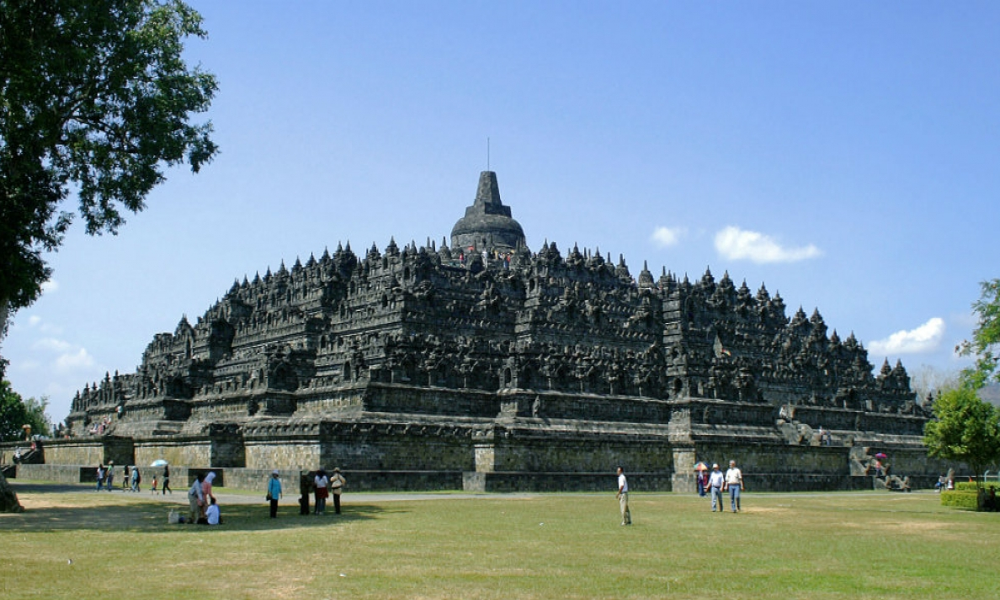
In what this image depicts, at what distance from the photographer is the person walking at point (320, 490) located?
3462 centimetres

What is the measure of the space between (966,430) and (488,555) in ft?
120

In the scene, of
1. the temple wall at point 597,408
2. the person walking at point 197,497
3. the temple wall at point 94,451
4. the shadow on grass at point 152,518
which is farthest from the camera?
the temple wall at point 94,451

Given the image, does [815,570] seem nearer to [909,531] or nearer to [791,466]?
[909,531]

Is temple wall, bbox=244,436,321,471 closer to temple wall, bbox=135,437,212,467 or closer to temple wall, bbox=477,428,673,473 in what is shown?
temple wall, bbox=135,437,212,467

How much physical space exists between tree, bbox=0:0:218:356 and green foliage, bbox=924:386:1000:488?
38477 millimetres

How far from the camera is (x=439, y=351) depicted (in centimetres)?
6694

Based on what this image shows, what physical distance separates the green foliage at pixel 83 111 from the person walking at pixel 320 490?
1282cm

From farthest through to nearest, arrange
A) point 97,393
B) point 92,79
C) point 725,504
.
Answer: point 97,393 → point 725,504 → point 92,79

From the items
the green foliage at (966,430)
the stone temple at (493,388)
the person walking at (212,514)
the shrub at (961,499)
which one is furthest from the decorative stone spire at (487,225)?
the person walking at (212,514)

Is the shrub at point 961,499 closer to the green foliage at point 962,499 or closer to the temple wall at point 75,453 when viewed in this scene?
the green foliage at point 962,499

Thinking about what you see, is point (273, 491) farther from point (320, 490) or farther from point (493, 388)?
point (493, 388)

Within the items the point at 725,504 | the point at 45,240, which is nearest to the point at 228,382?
the point at 45,240

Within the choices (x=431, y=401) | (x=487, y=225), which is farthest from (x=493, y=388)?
(x=487, y=225)

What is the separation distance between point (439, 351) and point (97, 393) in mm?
41910
